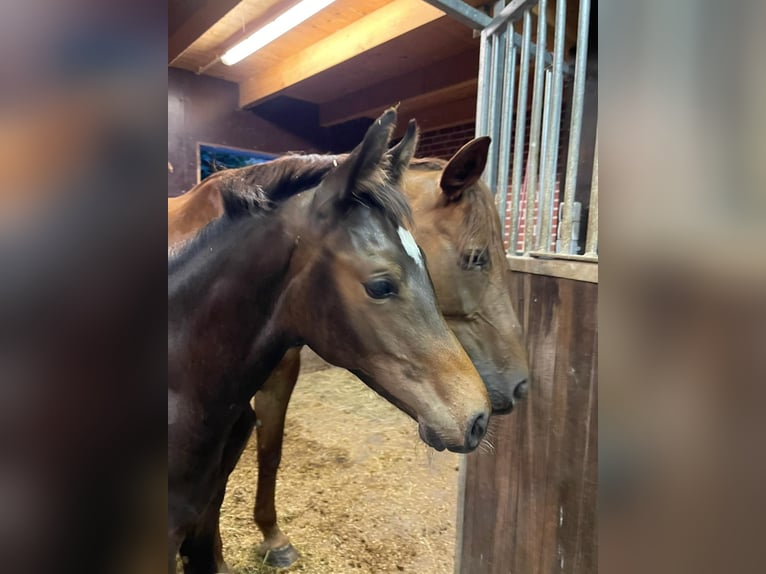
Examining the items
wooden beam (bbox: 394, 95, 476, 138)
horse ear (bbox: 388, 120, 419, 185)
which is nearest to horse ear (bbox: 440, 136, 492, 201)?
horse ear (bbox: 388, 120, 419, 185)

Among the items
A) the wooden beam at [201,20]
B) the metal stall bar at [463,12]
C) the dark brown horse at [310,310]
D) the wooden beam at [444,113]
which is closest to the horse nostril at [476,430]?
the dark brown horse at [310,310]

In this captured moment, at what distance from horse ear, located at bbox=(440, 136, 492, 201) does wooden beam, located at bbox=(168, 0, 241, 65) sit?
4.62 ft

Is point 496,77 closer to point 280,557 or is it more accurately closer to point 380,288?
point 380,288

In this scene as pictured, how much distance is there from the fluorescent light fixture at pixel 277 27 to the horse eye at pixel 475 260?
1.44m

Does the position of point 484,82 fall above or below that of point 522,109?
above

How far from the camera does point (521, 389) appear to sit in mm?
1057

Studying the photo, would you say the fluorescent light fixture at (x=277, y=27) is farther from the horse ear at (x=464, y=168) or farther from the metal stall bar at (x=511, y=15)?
the horse ear at (x=464, y=168)

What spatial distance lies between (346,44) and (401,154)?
1952mm

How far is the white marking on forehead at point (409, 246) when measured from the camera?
734 mm

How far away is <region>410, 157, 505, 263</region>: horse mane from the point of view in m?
1.14
